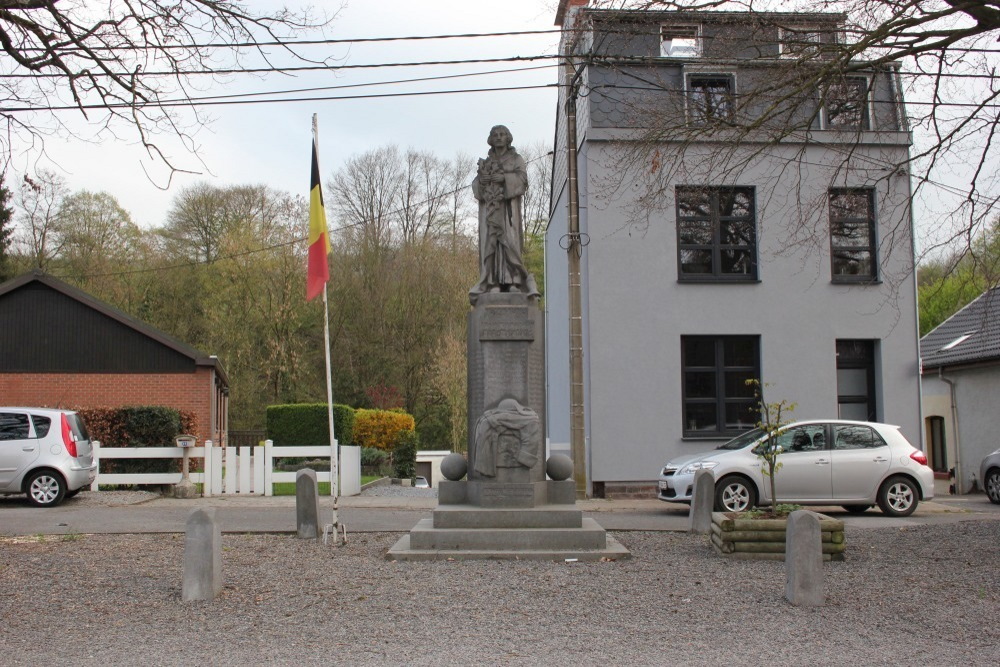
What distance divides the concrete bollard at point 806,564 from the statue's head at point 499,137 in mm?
6052

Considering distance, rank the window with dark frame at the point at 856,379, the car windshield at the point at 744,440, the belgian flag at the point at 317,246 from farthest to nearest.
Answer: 1. the window with dark frame at the point at 856,379
2. the car windshield at the point at 744,440
3. the belgian flag at the point at 317,246

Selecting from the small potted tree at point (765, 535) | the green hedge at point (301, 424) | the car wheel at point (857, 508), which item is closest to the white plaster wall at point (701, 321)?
the car wheel at point (857, 508)

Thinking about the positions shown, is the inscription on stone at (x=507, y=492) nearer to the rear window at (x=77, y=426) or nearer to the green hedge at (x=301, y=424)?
the rear window at (x=77, y=426)

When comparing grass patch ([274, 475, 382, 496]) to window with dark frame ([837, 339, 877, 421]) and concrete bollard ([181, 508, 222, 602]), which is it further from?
concrete bollard ([181, 508, 222, 602])

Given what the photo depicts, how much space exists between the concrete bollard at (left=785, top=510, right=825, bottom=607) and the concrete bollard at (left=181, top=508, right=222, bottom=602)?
4800 mm

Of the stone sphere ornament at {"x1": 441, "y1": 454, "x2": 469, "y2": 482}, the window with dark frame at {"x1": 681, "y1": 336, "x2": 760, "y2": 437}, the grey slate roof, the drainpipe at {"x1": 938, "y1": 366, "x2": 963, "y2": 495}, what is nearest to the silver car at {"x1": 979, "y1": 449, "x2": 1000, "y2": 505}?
the grey slate roof

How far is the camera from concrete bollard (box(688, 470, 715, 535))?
40.3ft

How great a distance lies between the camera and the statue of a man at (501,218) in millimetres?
11398

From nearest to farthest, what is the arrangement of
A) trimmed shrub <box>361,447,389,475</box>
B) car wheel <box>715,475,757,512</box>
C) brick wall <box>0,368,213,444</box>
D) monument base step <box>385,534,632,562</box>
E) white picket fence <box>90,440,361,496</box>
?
1. monument base step <box>385,534,632,562</box>
2. car wheel <box>715,475,757,512</box>
3. white picket fence <box>90,440,361,496</box>
4. brick wall <box>0,368,213,444</box>
5. trimmed shrub <box>361,447,389,475</box>

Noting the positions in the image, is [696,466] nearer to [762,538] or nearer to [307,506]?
[762,538]

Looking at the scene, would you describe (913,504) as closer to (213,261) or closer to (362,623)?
(362,623)

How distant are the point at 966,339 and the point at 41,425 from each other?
2091 centimetres

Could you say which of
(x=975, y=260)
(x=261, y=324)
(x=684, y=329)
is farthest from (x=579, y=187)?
(x=261, y=324)

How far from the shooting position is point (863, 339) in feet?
63.8
